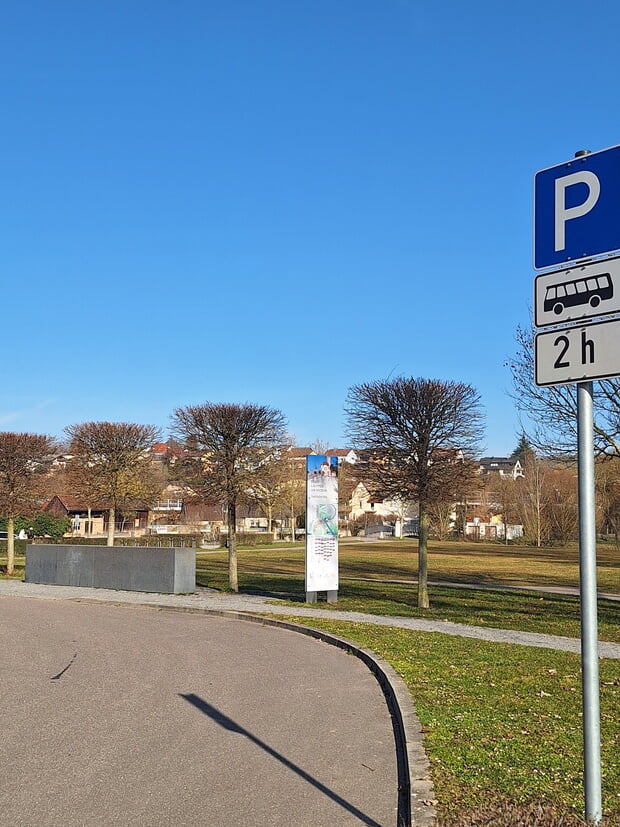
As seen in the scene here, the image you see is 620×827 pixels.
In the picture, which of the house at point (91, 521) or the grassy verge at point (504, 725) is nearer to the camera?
the grassy verge at point (504, 725)

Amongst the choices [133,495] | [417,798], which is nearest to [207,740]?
[417,798]

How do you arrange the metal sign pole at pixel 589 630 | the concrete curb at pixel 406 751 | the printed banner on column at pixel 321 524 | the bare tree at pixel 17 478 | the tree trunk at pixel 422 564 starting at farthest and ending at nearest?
the bare tree at pixel 17 478, the printed banner on column at pixel 321 524, the tree trunk at pixel 422 564, the concrete curb at pixel 406 751, the metal sign pole at pixel 589 630

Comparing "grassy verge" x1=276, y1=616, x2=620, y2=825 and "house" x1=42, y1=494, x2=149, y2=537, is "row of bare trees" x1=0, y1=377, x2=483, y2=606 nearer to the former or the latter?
"grassy verge" x1=276, y1=616, x2=620, y2=825

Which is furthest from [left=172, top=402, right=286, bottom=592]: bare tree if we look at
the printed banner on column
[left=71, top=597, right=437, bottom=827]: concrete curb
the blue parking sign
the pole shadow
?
the blue parking sign

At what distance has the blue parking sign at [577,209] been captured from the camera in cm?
405

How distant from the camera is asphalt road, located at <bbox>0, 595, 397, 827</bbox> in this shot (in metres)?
5.39

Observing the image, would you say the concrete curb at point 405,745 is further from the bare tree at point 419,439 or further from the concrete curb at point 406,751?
the bare tree at point 419,439

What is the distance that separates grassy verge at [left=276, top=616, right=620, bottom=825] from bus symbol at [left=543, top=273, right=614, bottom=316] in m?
2.73

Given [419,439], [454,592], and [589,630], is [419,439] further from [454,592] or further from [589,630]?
[589,630]

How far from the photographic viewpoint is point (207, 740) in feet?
23.6

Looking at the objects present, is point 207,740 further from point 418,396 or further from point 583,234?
point 418,396

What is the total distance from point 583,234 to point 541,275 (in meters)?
0.28

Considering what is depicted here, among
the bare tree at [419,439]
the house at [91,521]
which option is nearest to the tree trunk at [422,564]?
the bare tree at [419,439]

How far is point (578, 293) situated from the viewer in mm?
4082
